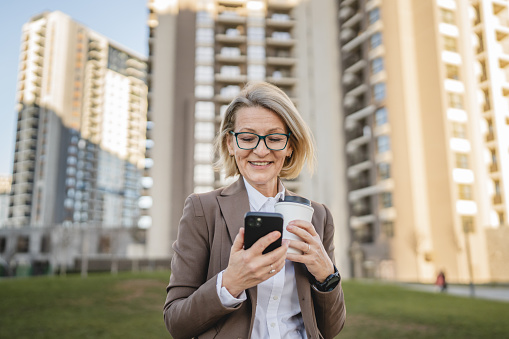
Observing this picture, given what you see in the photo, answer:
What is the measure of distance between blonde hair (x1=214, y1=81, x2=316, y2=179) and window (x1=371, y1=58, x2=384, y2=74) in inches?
1486

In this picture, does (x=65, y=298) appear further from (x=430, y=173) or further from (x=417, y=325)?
(x=430, y=173)

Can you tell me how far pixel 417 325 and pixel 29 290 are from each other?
15.8 meters

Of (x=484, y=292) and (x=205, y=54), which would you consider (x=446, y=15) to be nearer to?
(x=484, y=292)

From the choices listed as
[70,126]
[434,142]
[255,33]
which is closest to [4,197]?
[70,126]

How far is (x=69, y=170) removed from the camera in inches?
3465

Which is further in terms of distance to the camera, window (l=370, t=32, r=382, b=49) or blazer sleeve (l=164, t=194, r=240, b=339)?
window (l=370, t=32, r=382, b=49)

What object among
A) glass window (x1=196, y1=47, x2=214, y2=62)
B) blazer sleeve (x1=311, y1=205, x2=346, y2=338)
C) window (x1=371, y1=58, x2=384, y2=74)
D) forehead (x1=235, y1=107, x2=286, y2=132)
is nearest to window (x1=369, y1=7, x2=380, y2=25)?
window (x1=371, y1=58, x2=384, y2=74)

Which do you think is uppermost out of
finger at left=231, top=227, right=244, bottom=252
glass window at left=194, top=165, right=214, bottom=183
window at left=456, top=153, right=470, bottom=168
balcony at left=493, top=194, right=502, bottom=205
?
glass window at left=194, top=165, right=214, bottom=183

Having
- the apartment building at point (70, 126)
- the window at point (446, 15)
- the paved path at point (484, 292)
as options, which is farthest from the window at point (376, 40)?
the apartment building at point (70, 126)

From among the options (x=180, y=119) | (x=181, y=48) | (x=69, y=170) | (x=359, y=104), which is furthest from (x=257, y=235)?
(x=69, y=170)

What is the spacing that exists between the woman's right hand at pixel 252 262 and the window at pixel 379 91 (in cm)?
3745

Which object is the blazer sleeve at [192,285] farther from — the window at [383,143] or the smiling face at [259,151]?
the window at [383,143]

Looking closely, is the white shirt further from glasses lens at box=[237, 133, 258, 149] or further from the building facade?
→ the building facade

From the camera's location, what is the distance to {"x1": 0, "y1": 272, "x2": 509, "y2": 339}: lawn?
12.1 metres
